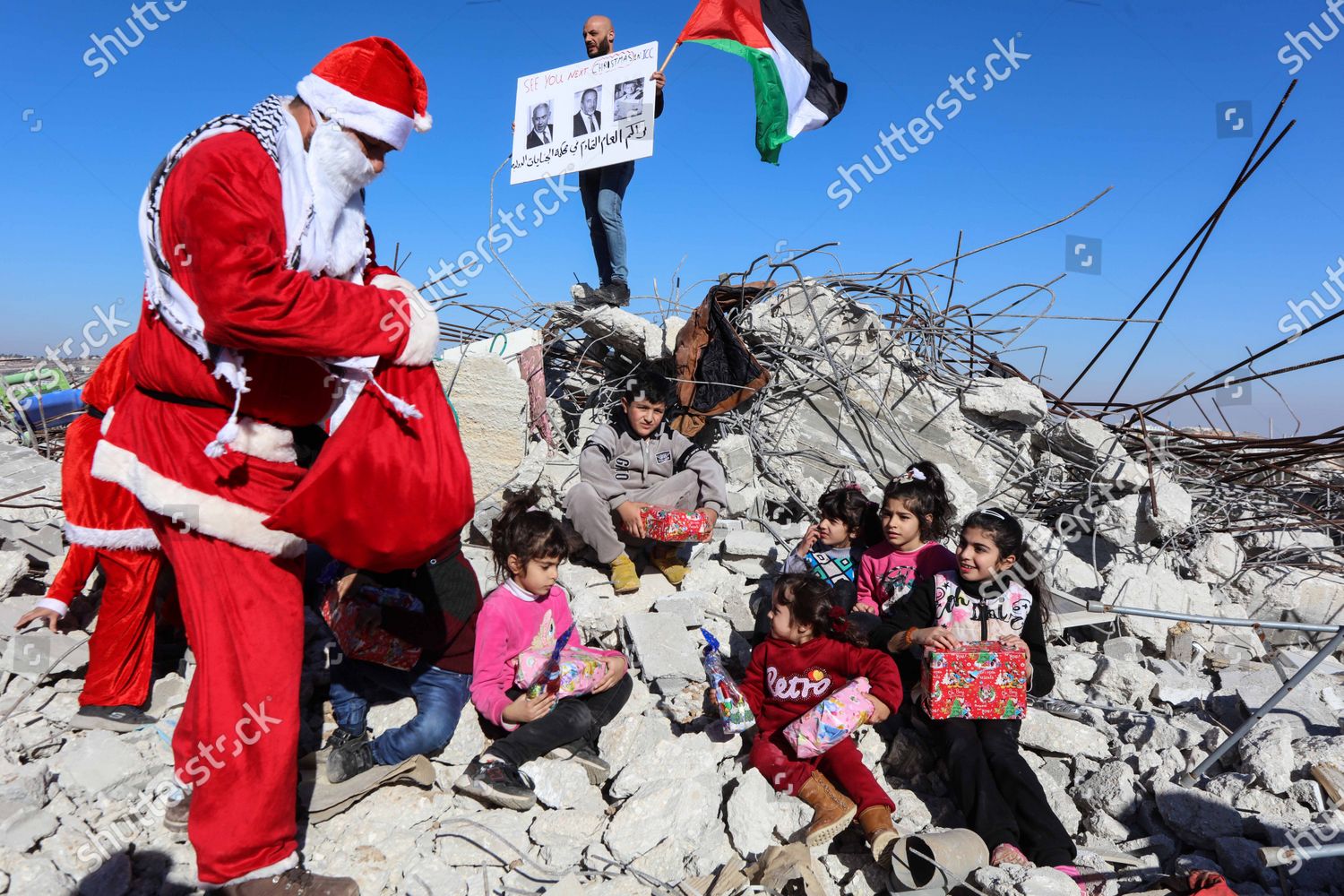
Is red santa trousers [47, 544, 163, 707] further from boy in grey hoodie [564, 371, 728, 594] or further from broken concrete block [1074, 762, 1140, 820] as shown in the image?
broken concrete block [1074, 762, 1140, 820]

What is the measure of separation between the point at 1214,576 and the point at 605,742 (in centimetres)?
425

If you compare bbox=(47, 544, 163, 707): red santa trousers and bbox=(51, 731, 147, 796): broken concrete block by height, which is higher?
bbox=(47, 544, 163, 707): red santa trousers

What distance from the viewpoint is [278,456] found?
7.04 feet

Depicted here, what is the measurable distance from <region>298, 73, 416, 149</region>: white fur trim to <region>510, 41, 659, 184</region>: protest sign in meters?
2.99

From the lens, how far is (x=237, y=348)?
6.14 feet

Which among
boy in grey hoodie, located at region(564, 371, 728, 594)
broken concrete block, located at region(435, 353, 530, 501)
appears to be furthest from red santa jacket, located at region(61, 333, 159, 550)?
boy in grey hoodie, located at region(564, 371, 728, 594)

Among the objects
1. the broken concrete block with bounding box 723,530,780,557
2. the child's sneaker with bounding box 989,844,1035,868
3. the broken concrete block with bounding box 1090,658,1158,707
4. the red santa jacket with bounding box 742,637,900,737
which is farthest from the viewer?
the broken concrete block with bounding box 723,530,780,557

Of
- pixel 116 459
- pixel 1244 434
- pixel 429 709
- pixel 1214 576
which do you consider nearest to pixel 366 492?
pixel 116 459

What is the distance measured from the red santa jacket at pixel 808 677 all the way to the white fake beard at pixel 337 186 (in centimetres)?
221

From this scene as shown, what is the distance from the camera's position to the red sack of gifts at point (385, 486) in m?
1.98

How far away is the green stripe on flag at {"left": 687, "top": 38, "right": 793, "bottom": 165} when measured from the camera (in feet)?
17.9

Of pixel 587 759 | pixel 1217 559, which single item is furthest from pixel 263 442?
pixel 1217 559

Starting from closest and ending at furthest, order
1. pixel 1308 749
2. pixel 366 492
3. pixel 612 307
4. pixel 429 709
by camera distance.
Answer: pixel 366 492 < pixel 1308 749 < pixel 429 709 < pixel 612 307

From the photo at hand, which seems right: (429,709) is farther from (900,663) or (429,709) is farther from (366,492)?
(900,663)
